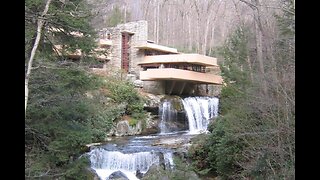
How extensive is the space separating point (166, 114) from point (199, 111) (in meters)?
1.82

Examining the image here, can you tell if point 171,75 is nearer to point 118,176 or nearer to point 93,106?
point 118,176

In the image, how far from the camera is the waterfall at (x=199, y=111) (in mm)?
17348

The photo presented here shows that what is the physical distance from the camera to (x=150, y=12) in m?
30.6

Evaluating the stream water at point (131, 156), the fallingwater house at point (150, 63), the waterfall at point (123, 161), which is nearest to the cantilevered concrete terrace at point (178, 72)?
the fallingwater house at point (150, 63)

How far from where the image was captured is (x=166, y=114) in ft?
57.7

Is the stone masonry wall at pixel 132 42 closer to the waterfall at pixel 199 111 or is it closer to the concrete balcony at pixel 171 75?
the concrete balcony at pixel 171 75

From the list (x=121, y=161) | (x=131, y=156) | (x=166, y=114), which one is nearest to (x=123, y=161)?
(x=121, y=161)

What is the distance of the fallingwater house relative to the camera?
19.8 meters

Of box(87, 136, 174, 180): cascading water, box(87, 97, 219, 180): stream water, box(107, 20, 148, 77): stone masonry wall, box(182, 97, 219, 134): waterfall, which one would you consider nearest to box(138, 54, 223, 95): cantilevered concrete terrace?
box(107, 20, 148, 77): stone masonry wall

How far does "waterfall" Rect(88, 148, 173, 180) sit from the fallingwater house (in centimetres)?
835

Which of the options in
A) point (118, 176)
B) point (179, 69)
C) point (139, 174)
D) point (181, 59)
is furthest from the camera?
point (181, 59)

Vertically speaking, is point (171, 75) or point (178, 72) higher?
point (178, 72)
